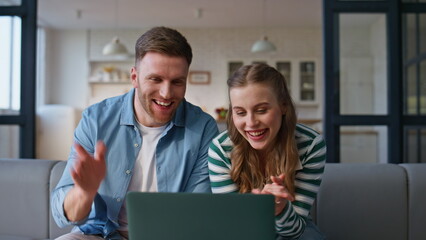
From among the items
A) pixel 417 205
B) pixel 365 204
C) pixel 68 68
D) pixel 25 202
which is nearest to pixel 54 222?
pixel 25 202

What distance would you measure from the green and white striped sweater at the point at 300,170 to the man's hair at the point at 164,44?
35 cm

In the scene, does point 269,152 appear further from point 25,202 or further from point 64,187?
point 25,202

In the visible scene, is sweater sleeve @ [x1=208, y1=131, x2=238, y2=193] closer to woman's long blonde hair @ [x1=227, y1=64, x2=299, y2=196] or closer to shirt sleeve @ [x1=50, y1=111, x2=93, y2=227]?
woman's long blonde hair @ [x1=227, y1=64, x2=299, y2=196]

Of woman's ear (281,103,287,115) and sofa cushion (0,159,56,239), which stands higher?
woman's ear (281,103,287,115)

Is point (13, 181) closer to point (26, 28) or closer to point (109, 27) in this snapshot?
point (26, 28)

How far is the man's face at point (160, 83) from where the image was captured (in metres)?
1.50

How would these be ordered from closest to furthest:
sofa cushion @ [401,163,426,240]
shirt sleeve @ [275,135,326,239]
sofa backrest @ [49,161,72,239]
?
shirt sleeve @ [275,135,326,239] < sofa cushion @ [401,163,426,240] < sofa backrest @ [49,161,72,239]

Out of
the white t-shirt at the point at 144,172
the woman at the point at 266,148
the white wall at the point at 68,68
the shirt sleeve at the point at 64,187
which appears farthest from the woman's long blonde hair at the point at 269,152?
the white wall at the point at 68,68

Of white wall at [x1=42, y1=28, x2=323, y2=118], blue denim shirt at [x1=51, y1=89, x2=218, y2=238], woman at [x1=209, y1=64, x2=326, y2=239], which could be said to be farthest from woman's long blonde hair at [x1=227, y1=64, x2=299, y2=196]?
white wall at [x1=42, y1=28, x2=323, y2=118]

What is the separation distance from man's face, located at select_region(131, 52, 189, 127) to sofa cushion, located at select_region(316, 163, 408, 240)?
748 mm

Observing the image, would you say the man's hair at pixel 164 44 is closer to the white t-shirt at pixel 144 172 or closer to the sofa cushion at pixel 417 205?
the white t-shirt at pixel 144 172

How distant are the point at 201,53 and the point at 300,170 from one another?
7208 mm

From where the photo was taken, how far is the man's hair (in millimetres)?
1504

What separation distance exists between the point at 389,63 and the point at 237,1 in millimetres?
4514
